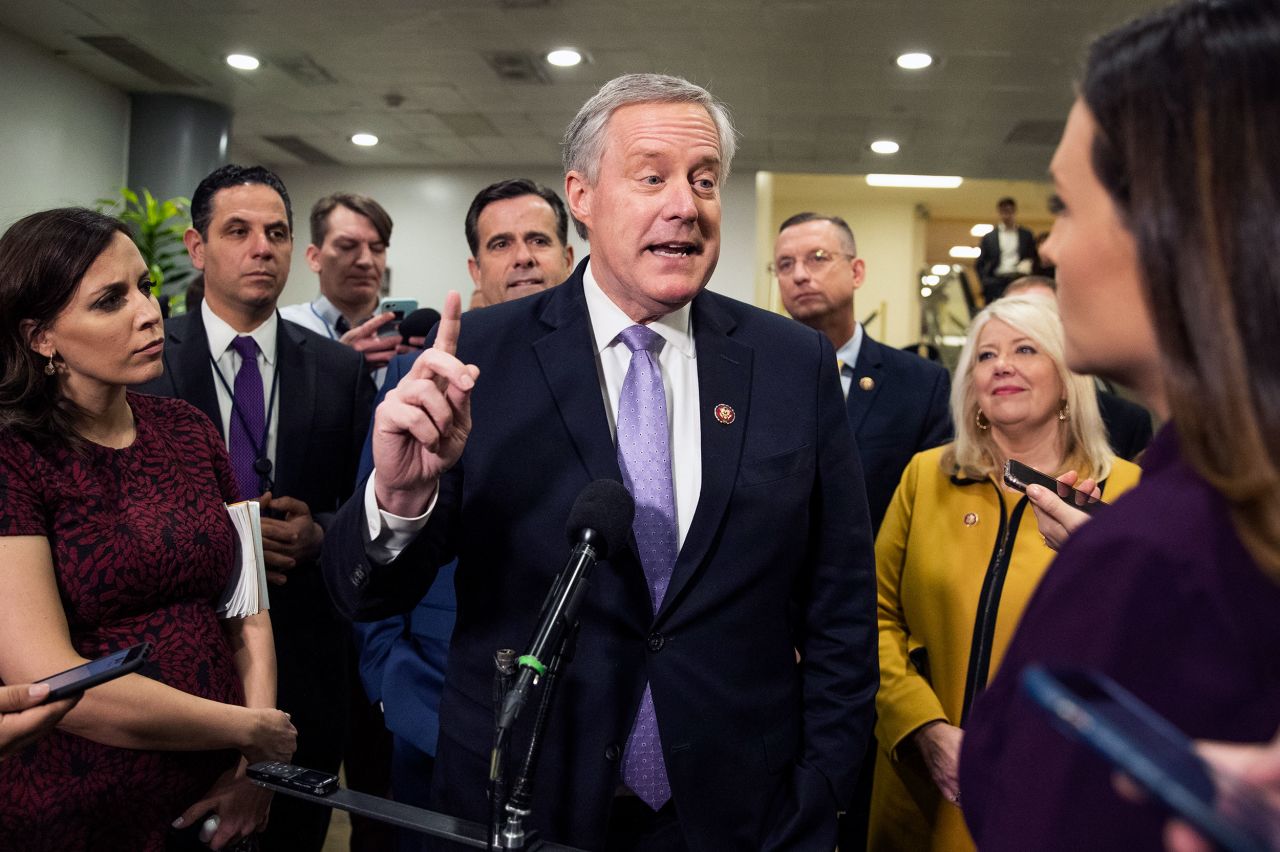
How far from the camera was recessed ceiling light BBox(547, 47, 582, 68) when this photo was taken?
6918mm

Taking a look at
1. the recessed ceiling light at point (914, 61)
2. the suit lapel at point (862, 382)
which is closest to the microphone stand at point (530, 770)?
the suit lapel at point (862, 382)

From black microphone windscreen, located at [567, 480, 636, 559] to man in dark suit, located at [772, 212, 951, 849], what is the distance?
1.71 meters

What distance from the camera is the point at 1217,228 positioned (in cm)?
72

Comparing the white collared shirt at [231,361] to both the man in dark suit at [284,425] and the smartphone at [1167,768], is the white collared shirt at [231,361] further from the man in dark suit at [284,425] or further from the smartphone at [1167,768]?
the smartphone at [1167,768]

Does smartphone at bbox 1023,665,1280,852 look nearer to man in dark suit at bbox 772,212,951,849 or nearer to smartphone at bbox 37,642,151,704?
smartphone at bbox 37,642,151,704

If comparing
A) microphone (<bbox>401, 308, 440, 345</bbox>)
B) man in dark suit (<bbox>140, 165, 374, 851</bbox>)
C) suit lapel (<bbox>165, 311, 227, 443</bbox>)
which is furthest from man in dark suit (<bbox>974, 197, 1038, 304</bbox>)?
suit lapel (<bbox>165, 311, 227, 443</bbox>)

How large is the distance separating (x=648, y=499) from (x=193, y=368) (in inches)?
62.2

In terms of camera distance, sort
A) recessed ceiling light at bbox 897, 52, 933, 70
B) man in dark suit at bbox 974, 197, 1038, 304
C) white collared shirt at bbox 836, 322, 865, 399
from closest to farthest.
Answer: white collared shirt at bbox 836, 322, 865, 399
recessed ceiling light at bbox 897, 52, 933, 70
man in dark suit at bbox 974, 197, 1038, 304

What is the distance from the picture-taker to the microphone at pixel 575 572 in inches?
41.1

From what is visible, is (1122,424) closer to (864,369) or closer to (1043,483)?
(864,369)

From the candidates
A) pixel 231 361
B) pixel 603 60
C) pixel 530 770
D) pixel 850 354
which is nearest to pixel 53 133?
pixel 603 60

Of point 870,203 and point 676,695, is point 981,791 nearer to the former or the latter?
point 676,695

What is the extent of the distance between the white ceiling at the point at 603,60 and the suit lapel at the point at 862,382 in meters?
2.56

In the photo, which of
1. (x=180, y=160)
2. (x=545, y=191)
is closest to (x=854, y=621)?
(x=545, y=191)
